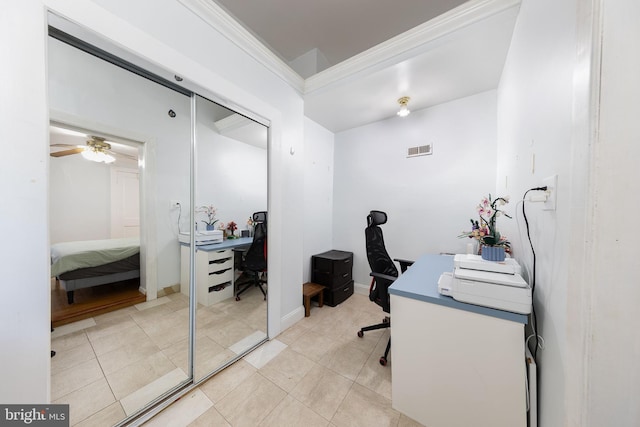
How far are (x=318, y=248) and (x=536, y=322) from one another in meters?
2.41

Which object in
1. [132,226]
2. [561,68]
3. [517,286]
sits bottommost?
[517,286]

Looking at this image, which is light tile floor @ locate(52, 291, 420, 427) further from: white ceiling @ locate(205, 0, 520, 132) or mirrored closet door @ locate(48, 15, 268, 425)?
white ceiling @ locate(205, 0, 520, 132)

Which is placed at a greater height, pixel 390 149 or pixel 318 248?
pixel 390 149

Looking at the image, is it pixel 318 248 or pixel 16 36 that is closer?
pixel 16 36

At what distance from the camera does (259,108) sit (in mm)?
1847

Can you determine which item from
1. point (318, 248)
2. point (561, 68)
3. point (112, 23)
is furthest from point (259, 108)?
point (318, 248)

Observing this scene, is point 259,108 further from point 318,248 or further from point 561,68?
point 318,248

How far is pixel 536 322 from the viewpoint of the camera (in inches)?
41.6

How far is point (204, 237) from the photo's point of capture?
167cm

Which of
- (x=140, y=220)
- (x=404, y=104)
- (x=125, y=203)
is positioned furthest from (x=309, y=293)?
(x=404, y=104)

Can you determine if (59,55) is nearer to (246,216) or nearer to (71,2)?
(71,2)

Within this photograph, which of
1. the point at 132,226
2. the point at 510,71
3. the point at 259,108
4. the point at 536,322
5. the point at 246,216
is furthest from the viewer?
the point at 246,216

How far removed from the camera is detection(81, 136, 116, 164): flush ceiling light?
48.9 inches

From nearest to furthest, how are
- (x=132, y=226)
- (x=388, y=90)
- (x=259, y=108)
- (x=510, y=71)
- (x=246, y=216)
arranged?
(x=132, y=226)
(x=510, y=71)
(x=259, y=108)
(x=246, y=216)
(x=388, y=90)
